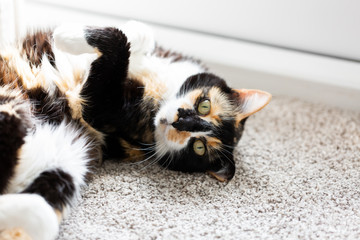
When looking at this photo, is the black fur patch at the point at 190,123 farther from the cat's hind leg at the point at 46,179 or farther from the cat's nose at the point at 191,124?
the cat's hind leg at the point at 46,179

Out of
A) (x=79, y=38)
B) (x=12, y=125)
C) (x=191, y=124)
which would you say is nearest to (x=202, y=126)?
(x=191, y=124)

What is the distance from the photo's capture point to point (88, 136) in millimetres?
1254

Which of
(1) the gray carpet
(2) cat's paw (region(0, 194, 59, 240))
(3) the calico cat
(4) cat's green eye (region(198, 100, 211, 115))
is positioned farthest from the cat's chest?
(2) cat's paw (region(0, 194, 59, 240))

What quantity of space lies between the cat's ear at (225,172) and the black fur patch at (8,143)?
61 centimetres

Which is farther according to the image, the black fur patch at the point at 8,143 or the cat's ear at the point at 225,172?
the cat's ear at the point at 225,172

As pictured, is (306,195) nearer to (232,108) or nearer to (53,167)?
(232,108)

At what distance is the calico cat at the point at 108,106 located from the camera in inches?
42.9

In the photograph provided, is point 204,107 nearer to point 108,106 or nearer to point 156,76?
point 156,76

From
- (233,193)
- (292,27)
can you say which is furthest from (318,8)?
(233,193)

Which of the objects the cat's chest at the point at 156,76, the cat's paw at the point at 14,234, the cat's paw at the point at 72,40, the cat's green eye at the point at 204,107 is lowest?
the cat's paw at the point at 14,234

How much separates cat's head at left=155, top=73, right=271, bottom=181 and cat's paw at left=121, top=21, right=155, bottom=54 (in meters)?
0.20

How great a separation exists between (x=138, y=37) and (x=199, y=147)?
1.42 feet

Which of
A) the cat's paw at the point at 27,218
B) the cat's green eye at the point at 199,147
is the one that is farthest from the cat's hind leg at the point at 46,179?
the cat's green eye at the point at 199,147

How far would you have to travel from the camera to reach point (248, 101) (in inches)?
54.4
